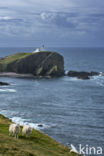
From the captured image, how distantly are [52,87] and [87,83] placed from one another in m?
17.9

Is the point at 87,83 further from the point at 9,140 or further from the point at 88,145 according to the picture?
the point at 9,140

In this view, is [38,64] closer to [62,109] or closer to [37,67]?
[37,67]

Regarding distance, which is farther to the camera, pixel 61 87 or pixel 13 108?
pixel 61 87

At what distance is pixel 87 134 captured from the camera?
2142 inches

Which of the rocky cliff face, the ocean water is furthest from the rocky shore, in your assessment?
the ocean water

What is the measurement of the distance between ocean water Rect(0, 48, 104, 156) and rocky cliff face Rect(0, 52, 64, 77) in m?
32.7

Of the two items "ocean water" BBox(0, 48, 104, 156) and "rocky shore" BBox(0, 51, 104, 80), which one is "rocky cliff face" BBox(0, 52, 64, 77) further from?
"ocean water" BBox(0, 48, 104, 156)

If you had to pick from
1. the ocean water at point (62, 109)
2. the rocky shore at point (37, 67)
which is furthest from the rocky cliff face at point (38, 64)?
the ocean water at point (62, 109)

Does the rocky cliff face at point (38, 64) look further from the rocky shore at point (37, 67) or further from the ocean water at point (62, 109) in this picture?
the ocean water at point (62, 109)

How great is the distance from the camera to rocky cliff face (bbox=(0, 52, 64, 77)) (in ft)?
517

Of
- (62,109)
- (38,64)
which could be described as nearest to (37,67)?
(38,64)

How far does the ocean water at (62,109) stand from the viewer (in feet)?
179

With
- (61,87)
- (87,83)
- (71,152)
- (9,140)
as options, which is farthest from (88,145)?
(87,83)

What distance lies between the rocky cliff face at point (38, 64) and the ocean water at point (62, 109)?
32.7 m
